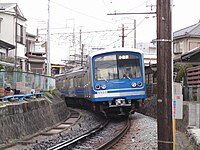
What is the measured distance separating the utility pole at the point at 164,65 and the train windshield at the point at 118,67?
10.0 meters

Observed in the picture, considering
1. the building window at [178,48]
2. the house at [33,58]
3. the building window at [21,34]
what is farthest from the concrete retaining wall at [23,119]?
the house at [33,58]

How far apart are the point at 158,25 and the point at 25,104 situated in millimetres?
8070

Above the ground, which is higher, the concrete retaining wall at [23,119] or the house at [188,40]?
the house at [188,40]

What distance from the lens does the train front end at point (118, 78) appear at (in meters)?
15.2

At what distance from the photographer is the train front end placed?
598 inches

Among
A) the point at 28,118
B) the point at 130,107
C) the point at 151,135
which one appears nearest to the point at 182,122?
the point at 151,135

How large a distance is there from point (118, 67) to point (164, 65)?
33.3ft

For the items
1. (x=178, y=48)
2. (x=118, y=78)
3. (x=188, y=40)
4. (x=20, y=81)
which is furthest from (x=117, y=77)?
(x=178, y=48)

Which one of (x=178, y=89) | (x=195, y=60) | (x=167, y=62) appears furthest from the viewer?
(x=195, y=60)

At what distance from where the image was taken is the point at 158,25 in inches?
208

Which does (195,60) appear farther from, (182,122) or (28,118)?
(28,118)

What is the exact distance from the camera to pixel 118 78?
1527 centimetres

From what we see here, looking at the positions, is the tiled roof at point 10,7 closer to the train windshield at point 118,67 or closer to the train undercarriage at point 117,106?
the train windshield at point 118,67

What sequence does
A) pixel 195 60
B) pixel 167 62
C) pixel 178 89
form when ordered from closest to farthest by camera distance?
pixel 167 62 < pixel 178 89 < pixel 195 60
